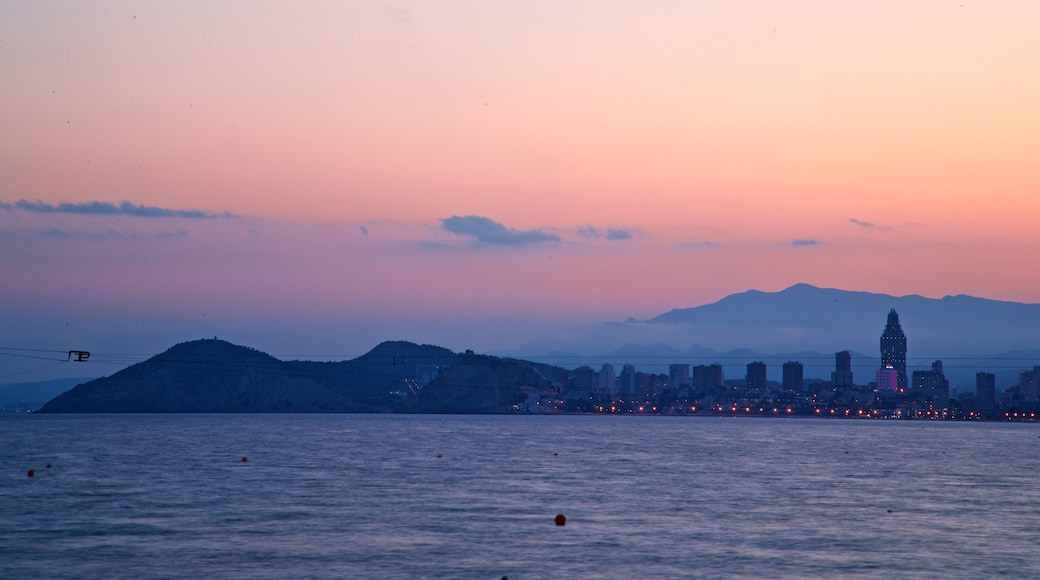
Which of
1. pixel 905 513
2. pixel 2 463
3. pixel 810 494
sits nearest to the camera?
pixel 905 513

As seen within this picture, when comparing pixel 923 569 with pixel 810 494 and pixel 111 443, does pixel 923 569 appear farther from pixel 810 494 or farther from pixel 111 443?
pixel 111 443

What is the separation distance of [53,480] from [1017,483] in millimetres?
93602

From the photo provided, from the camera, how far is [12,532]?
61.1 m

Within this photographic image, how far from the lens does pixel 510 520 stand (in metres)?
67.2

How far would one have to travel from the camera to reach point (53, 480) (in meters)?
101

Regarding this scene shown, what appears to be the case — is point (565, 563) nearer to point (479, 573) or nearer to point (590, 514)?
point (479, 573)

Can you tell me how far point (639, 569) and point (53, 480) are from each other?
234 feet

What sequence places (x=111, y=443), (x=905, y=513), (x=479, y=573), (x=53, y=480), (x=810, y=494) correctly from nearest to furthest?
(x=479, y=573), (x=905, y=513), (x=810, y=494), (x=53, y=480), (x=111, y=443)

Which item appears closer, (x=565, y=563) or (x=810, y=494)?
(x=565, y=563)

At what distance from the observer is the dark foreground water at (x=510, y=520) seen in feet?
167

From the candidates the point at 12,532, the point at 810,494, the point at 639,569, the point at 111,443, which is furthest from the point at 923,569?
the point at 111,443

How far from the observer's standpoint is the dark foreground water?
2008 inches

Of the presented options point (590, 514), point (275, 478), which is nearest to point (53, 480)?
point (275, 478)

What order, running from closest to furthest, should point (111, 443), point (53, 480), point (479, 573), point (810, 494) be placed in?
point (479, 573) → point (810, 494) → point (53, 480) → point (111, 443)
